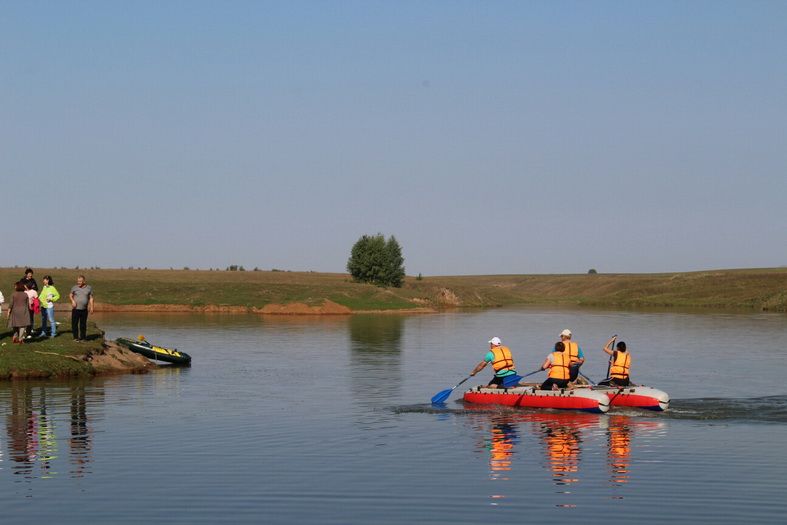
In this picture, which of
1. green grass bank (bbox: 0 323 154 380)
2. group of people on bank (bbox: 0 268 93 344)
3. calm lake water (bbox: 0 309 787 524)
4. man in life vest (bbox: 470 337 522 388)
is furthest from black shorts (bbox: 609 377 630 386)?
green grass bank (bbox: 0 323 154 380)

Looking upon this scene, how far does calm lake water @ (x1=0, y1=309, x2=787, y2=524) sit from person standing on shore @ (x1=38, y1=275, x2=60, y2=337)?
11.1ft

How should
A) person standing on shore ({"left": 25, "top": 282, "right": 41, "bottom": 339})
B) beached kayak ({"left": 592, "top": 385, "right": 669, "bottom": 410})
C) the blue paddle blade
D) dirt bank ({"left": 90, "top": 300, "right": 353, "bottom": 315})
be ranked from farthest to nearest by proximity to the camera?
dirt bank ({"left": 90, "top": 300, "right": 353, "bottom": 315}), person standing on shore ({"left": 25, "top": 282, "right": 41, "bottom": 339}), the blue paddle blade, beached kayak ({"left": 592, "top": 385, "right": 669, "bottom": 410})

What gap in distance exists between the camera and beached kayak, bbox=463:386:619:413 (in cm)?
3100

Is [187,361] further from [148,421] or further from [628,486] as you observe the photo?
[628,486]

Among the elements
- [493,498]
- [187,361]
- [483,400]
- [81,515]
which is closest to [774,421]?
[483,400]

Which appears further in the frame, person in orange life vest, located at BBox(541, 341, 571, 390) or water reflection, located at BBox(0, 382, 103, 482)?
person in orange life vest, located at BBox(541, 341, 571, 390)

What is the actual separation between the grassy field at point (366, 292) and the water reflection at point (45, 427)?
216 feet

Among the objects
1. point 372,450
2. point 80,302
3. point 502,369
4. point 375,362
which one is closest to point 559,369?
point 502,369

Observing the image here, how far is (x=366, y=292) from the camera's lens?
114125 millimetres

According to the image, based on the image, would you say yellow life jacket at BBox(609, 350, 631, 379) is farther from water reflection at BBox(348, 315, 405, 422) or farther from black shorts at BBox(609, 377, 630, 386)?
water reflection at BBox(348, 315, 405, 422)

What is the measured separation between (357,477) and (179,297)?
8887 centimetres

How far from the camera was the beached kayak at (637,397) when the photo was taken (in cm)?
3094

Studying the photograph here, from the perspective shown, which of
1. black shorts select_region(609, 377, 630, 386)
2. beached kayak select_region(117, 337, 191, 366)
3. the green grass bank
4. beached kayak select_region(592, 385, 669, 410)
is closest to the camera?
beached kayak select_region(592, 385, 669, 410)

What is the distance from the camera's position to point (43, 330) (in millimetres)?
41469
